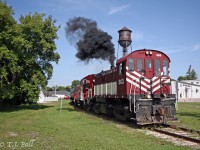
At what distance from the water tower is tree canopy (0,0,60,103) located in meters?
10.4

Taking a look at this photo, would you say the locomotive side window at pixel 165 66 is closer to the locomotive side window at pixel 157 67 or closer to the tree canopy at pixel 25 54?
the locomotive side window at pixel 157 67

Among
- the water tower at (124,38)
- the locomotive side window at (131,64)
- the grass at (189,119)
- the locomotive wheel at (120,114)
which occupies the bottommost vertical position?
the grass at (189,119)

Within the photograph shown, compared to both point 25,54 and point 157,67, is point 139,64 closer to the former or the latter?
point 157,67

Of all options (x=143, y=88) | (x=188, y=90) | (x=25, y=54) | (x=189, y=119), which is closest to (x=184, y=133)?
(x=143, y=88)

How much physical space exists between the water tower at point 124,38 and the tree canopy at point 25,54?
10.4 m

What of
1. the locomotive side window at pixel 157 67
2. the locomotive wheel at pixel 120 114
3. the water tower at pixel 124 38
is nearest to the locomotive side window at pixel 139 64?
the locomotive side window at pixel 157 67

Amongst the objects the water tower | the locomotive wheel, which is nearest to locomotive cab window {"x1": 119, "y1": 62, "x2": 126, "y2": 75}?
the locomotive wheel

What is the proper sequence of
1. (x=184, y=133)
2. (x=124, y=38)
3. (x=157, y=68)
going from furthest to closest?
1. (x=124, y=38)
2. (x=157, y=68)
3. (x=184, y=133)

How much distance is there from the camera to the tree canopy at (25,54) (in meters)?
29.9

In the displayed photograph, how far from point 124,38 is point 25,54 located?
42.4 feet

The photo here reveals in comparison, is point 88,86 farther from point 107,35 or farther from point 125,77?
point 125,77

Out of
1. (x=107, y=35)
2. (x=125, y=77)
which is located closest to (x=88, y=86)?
(x=107, y=35)

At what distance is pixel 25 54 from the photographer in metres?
33.2

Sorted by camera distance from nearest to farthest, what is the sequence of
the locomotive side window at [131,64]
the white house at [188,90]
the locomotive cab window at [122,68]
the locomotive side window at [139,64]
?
the locomotive side window at [131,64]
the locomotive side window at [139,64]
the locomotive cab window at [122,68]
the white house at [188,90]
